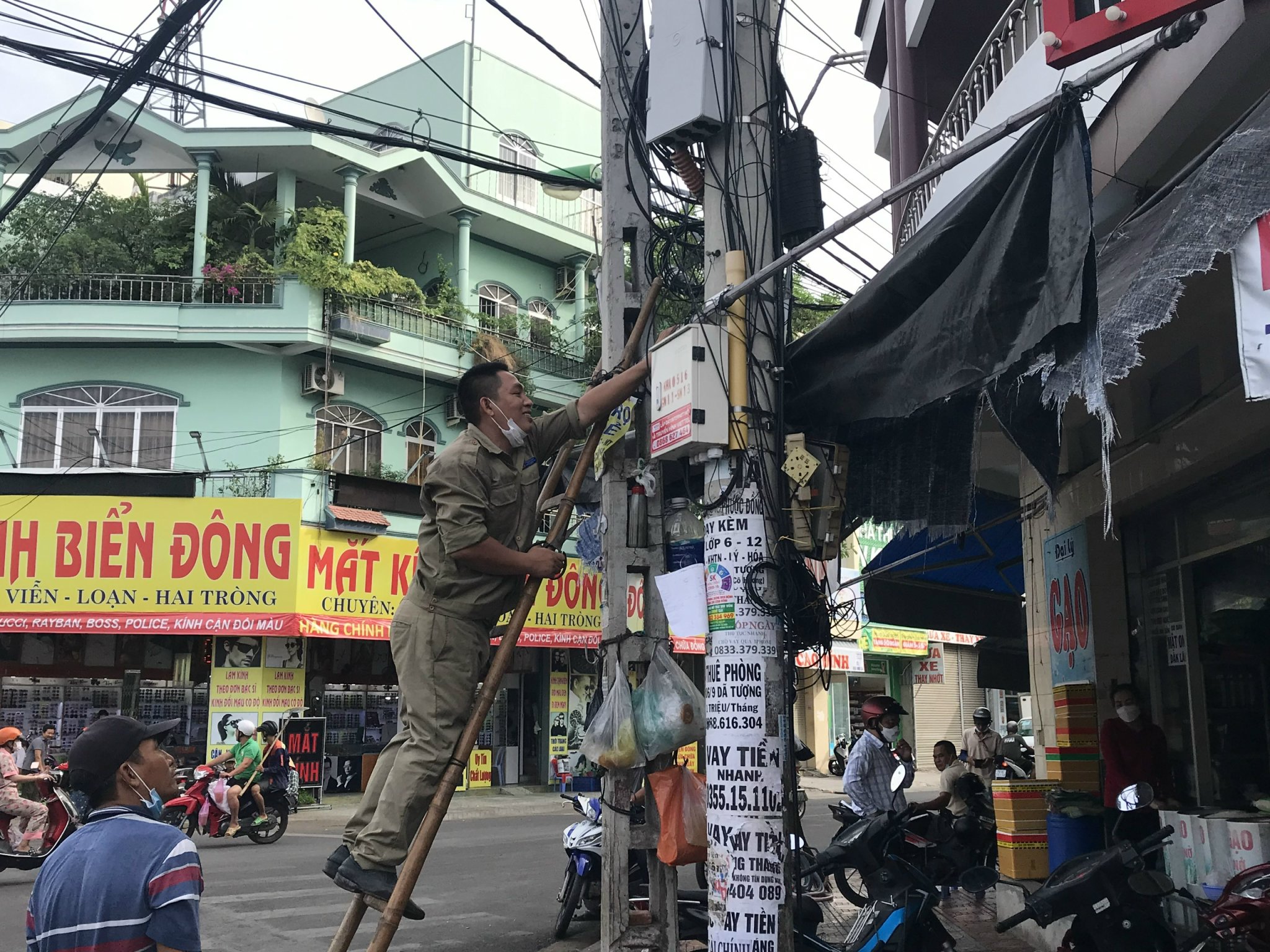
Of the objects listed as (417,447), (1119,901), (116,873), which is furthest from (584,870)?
(417,447)

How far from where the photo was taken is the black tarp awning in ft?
13.1

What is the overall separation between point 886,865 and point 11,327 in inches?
799

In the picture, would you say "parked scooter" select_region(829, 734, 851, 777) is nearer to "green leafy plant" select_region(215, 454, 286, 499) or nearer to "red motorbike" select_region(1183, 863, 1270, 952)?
"green leafy plant" select_region(215, 454, 286, 499)

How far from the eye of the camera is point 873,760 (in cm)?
1009

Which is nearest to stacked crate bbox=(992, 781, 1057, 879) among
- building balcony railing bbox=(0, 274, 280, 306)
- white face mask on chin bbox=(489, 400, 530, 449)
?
white face mask on chin bbox=(489, 400, 530, 449)

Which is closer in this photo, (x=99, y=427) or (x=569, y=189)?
(x=99, y=427)

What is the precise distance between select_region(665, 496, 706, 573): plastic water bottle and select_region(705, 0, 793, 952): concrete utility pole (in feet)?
2.58

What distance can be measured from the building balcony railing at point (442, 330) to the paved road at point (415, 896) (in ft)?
34.1

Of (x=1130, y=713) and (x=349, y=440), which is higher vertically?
(x=349, y=440)

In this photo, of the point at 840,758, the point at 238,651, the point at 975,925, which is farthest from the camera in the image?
the point at 840,758

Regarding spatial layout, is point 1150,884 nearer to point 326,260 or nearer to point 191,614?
point 191,614

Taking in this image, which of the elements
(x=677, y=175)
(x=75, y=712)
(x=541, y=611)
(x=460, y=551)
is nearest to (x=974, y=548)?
(x=677, y=175)

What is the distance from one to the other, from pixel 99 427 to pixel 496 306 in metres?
8.86

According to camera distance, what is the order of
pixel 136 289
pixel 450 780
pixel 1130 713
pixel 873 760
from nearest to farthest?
1. pixel 450 780
2. pixel 1130 713
3. pixel 873 760
4. pixel 136 289
